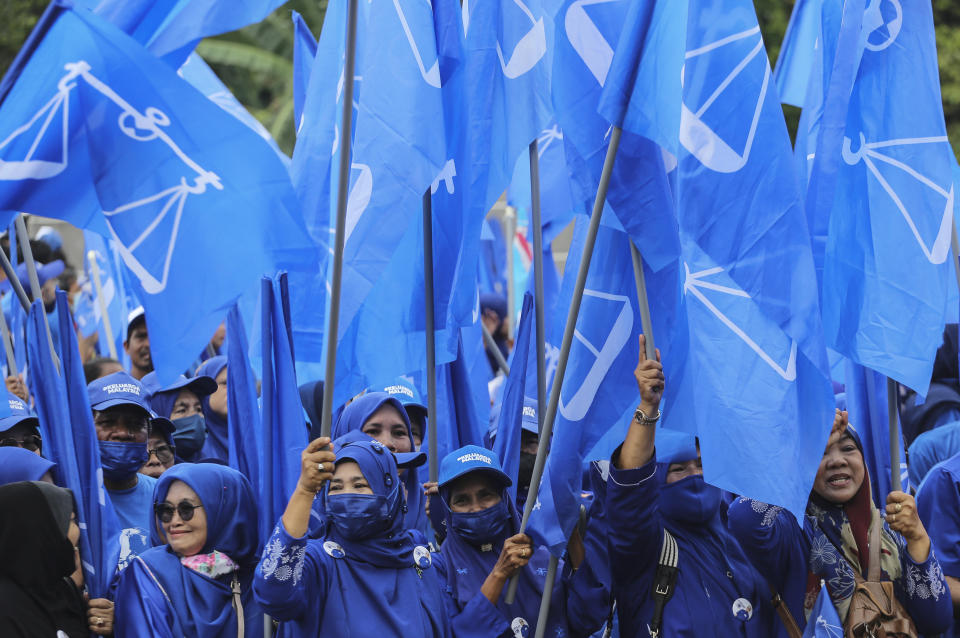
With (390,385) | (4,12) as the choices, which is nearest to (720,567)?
(390,385)

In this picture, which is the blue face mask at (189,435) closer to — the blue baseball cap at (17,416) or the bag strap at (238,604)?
the blue baseball cap at (17,416)

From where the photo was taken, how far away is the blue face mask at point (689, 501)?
14.6ft

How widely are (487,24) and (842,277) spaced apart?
5.12 feet

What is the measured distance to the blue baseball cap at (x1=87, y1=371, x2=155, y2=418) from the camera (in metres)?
4.90

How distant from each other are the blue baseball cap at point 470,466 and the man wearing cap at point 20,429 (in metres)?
1.46

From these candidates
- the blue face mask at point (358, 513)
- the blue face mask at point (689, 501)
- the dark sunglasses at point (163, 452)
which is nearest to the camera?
the blue face mask at point (358, 513)

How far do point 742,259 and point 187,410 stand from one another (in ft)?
8.82

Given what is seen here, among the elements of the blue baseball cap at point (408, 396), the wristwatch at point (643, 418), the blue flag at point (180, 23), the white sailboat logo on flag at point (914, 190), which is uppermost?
the blue flag at point (180, 23)

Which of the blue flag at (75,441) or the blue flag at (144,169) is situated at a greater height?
the blue flag at (144,169)

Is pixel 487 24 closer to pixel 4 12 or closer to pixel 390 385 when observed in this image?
pixel 390 385

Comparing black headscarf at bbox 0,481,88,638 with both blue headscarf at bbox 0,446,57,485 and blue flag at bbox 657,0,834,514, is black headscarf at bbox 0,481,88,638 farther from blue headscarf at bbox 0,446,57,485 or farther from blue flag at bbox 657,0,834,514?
blue flag at bbox 657,0,834,514

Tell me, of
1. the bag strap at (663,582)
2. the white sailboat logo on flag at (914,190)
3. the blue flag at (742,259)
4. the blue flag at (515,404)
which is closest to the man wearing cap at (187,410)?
the blue flag at (515,404)

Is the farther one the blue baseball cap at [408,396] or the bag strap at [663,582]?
the blue baseball cap at [408,396]

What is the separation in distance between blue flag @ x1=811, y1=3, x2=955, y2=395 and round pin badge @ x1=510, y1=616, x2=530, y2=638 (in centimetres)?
147
